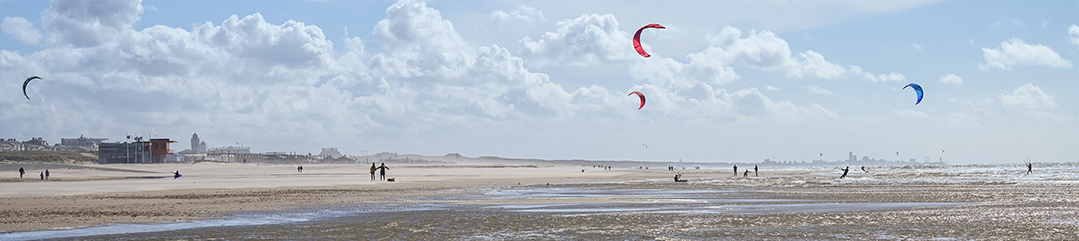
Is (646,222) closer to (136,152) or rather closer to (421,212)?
(421,212)

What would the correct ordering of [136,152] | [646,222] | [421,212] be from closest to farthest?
[646,222], [421,212], [136,152]

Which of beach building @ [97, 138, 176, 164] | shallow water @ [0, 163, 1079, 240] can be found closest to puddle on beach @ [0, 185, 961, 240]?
shallow water @ [0, 163, 1079, 240]

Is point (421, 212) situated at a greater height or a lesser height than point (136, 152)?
lesser

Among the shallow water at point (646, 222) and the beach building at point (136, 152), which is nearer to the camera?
the shallow water at point (646, 222)

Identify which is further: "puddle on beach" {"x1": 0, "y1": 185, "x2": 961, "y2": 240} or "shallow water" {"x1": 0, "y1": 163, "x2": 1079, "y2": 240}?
"puddle on beach" {"x1": 0, "y1": 185, "x2": 961, "y2": 240}

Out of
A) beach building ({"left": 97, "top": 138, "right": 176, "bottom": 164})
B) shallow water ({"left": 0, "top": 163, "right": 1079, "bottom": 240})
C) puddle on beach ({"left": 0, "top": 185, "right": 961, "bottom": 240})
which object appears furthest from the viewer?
beach building ({"left": 97, "top": 138, "right": 176, "bottom": 164})

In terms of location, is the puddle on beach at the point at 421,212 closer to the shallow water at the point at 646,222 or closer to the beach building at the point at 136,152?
the shallow water at the point at 646,222

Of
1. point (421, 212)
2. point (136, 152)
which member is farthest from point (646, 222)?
point (136, 152)

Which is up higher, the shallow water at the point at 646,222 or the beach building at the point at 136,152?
the beach building at the point at 136,152

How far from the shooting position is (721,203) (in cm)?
1983

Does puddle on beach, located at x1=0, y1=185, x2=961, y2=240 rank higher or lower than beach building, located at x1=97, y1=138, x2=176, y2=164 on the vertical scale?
lower

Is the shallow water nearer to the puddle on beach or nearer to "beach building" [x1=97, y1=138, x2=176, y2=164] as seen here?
the puddle on beach

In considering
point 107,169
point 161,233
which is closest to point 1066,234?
point 161,233

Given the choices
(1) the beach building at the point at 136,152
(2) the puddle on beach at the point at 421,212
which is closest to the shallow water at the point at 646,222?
(2) the puddle on beach at the point at 421,212
